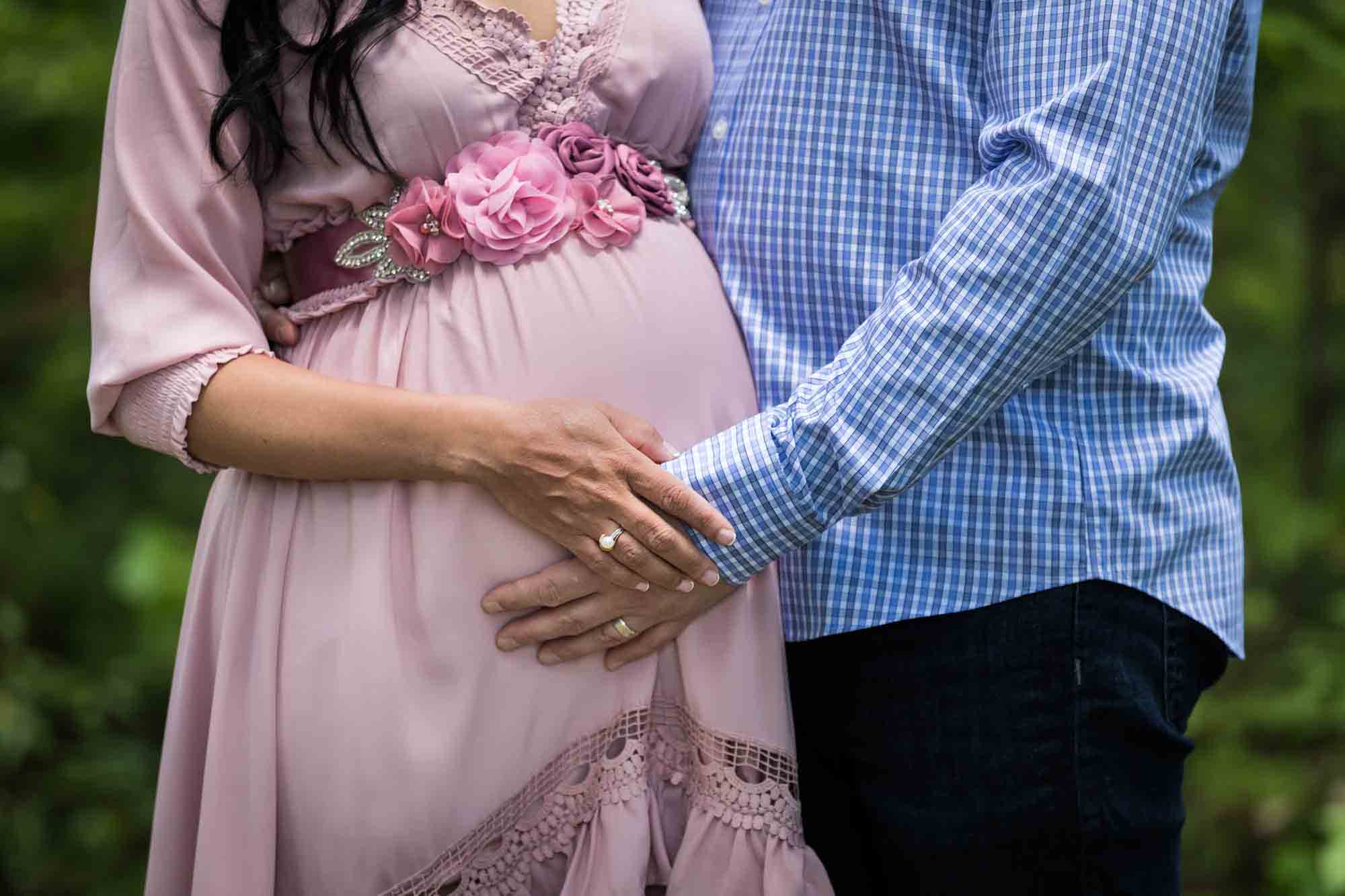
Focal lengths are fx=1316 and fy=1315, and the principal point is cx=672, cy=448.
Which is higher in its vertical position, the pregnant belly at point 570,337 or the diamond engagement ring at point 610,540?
the pregnant belly at point 570,337

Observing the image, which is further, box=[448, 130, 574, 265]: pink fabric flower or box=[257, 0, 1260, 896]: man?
box=[448, 130, 574, 265]: pink fabric flower

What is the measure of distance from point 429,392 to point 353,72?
12.6 inches

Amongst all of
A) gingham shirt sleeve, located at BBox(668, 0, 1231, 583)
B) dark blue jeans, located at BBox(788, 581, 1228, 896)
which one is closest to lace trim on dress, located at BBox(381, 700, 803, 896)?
dark blue jeans, located at BBox(788, 581, 1228, 896)

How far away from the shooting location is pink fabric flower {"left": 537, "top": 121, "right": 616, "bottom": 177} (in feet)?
4.42

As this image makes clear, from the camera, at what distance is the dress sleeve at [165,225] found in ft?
4.25

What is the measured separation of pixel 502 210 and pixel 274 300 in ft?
1.12

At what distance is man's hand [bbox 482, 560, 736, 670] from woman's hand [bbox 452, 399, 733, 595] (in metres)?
0.02

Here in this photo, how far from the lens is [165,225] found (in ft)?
4.30

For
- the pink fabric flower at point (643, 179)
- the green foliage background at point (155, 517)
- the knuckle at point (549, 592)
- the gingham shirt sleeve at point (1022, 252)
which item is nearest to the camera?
the gingham shirt sleeve at point (1022, 252)

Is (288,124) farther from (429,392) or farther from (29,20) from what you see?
(29,20)

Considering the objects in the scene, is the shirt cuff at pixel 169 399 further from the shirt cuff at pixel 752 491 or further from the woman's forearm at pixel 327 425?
the shirt cuff at pixel 752 491

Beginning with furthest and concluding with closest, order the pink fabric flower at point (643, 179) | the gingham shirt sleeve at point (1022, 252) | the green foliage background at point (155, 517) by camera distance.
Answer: the green foliage background at point (155, 517), the pink fabric flower at point (643, 179), the gingham shirt sleeve at point (1022, 252)

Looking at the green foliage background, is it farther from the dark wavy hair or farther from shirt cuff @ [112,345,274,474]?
the dark wavy hair

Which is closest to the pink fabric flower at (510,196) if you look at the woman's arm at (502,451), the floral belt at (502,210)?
the floral belt at (502,210)
